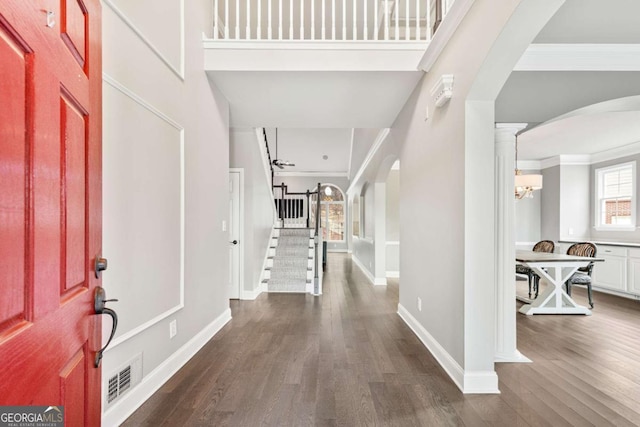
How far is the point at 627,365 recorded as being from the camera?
8.96 feet

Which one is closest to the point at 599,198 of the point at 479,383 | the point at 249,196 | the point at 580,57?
the point at 580,57

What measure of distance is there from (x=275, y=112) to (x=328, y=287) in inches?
134

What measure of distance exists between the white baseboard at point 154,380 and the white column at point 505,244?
8.83 ft

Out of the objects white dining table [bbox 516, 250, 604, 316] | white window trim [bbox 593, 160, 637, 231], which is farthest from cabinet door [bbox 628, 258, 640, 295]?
white dining table [bbox 516, 250, 604, 316]

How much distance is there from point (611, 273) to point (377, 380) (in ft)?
18.4

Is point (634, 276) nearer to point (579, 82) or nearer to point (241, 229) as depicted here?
point (579, 82)

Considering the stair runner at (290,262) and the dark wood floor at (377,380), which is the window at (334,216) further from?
the dark wood floor at (377,380)

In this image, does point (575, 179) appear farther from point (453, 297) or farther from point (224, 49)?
point (224, 49)

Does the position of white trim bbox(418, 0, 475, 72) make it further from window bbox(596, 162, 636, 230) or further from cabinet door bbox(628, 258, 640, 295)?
window bbox(596, 162, 636, 230)

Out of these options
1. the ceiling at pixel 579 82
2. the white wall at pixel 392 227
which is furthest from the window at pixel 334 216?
the ceiling at pixel 579 82

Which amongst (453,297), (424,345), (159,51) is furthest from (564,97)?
(159,51)

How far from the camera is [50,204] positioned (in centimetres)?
79

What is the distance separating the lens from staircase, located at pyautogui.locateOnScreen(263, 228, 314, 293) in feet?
18.3

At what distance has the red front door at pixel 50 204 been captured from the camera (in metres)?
0.64
